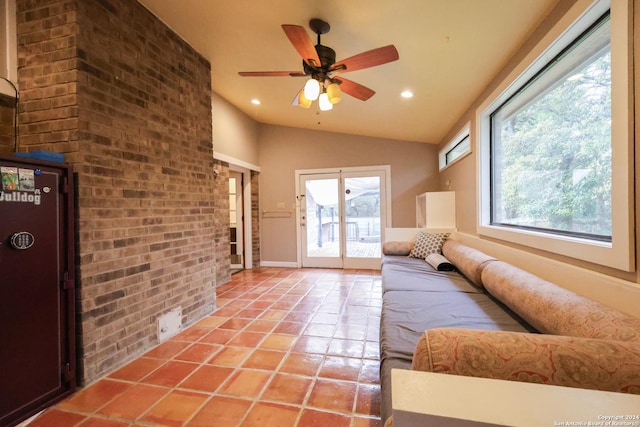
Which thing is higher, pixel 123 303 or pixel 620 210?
pixel 620 210

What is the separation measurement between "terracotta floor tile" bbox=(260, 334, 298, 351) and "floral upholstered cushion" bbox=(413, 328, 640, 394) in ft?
5.42

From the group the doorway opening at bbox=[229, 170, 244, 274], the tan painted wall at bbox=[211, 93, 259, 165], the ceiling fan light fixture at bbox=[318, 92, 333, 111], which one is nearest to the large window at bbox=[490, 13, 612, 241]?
the ceiling fan light fixture at bbox=[318, 92, 333, 111]

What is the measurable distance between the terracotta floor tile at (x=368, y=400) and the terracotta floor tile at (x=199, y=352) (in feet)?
3.84

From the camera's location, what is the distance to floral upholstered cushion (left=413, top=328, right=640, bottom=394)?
27.8 inches

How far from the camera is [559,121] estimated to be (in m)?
1.74

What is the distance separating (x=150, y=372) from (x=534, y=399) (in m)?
2.22

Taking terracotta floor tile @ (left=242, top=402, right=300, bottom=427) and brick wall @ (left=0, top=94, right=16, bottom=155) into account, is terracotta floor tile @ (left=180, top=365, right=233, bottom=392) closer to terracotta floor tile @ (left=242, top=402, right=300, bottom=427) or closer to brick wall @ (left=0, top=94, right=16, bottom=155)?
terracotta floor tile @ (left=242, top=402, right=300, bottom=427)

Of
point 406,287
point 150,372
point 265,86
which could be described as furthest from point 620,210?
point 265,86

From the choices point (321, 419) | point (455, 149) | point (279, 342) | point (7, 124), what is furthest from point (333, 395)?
point (455, 149)

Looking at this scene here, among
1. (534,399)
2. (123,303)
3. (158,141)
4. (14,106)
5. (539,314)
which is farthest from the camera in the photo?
(158,141)

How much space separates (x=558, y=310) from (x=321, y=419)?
1.26 metres

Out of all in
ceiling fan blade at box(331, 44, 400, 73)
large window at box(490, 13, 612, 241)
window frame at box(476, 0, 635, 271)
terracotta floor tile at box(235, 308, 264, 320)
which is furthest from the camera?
terracotta floor tile at box(235, 308, 264, 320)

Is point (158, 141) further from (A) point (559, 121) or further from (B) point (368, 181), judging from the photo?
(B) point (368, 181)

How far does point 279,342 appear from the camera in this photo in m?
2.29
